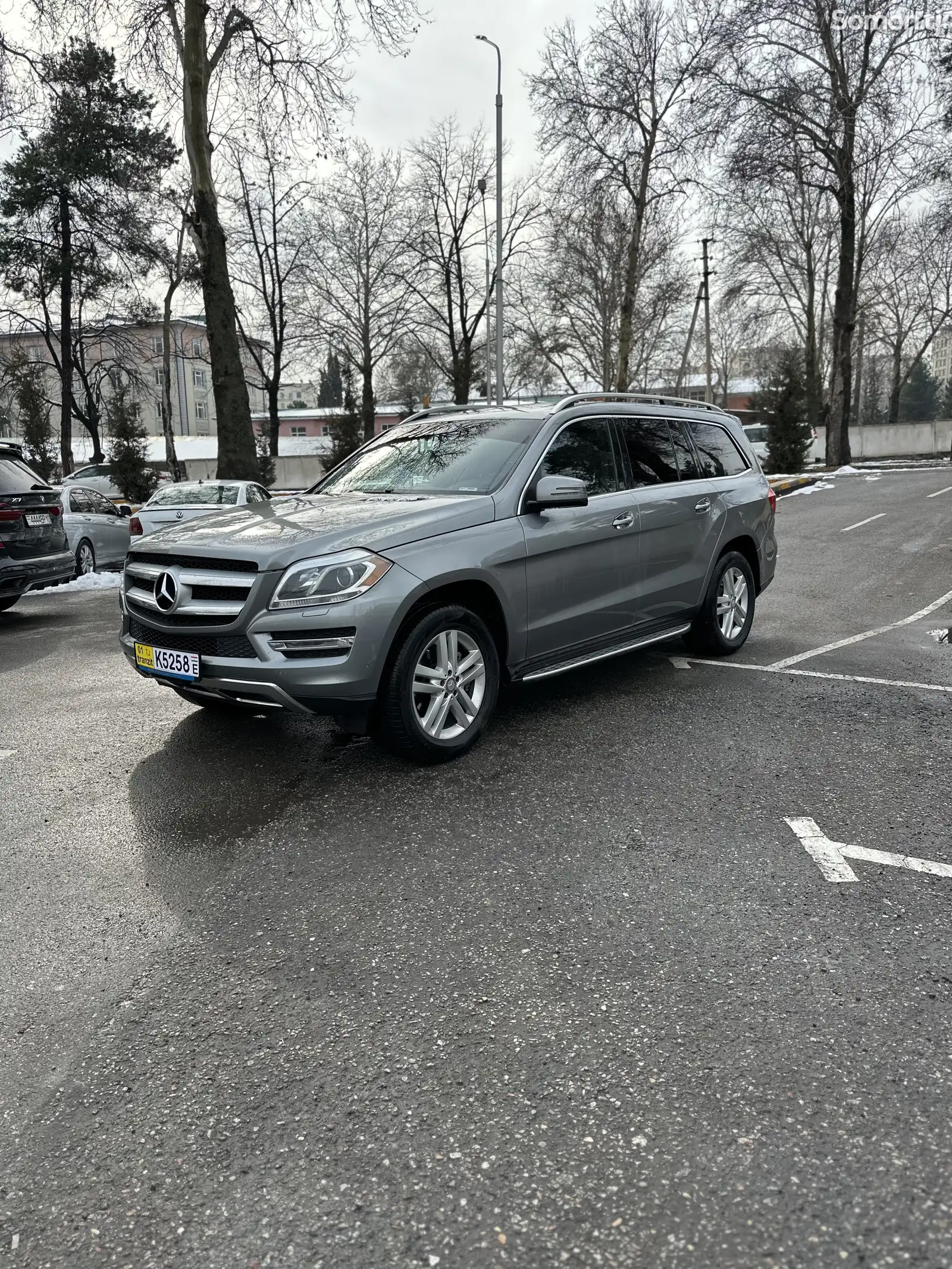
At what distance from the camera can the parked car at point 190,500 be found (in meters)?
13.3

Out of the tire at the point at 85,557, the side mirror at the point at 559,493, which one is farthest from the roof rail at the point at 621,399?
the tire at the point at 85,557

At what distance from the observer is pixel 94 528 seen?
43.3 feet

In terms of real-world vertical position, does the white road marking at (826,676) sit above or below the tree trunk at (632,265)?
below

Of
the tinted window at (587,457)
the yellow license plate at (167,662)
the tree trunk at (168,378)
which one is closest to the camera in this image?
the yellow license plate at (167,662)

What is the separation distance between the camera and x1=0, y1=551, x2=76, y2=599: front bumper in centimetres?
909

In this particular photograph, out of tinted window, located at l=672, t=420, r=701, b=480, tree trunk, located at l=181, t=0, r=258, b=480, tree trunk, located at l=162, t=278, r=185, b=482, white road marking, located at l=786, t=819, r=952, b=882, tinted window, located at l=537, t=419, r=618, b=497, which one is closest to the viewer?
white road marking, located at l=786, t=819, r=952, b=882

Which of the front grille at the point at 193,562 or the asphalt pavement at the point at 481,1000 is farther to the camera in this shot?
the front grille at the point at 193,562

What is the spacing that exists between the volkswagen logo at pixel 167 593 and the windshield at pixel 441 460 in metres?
1.32

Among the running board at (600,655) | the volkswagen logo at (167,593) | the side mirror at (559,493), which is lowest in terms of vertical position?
the running board at (600,655)

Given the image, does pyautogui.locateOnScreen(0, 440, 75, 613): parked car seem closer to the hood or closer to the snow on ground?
the snow on ground

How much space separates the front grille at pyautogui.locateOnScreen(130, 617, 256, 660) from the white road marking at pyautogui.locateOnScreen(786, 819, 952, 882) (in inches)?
99.6

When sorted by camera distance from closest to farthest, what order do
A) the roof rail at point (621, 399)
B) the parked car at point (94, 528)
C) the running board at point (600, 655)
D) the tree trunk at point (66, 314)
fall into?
the running board at point (600, 655) < the roof rail at point (621, 399) < the parked car at point (94, 528) < the tree trunk at point (66, 314)

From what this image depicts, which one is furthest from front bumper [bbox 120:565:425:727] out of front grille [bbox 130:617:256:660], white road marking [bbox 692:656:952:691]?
white road marking [bbox 692:656:952:691]

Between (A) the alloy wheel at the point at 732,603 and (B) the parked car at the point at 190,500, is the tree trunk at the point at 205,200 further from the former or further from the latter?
(A) the alloy wheel at the point at 732,603
